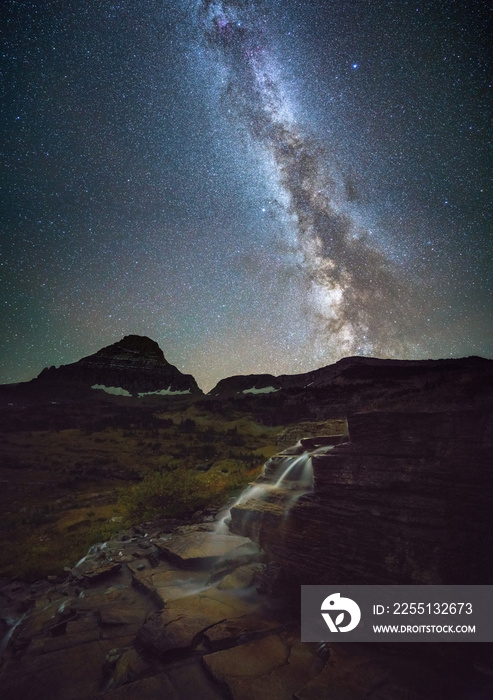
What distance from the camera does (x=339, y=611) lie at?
21.6ft

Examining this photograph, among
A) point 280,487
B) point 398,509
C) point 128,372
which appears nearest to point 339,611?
point 398,509

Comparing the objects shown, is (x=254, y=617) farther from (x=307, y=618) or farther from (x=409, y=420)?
(x=409, y=420)

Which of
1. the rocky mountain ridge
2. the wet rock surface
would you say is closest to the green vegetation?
the wet rock surface

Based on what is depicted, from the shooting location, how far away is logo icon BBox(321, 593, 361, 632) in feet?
21.1

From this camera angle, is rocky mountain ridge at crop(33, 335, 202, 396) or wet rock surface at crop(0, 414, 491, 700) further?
rocky mountain ridge at crop(33, 335, 202, 396)

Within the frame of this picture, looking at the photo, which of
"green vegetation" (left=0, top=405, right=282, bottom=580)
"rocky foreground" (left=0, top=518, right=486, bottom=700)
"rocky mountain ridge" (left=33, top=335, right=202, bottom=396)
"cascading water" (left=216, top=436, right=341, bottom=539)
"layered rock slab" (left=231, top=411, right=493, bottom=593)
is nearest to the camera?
"rocky foreground" (left=0, top=518, right=486, bottom=700)

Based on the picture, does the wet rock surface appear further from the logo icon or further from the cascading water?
the logo icon

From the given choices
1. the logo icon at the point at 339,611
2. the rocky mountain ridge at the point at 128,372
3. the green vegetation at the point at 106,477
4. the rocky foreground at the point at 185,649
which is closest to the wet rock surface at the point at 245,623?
the rocky foreground at the point at 185,649

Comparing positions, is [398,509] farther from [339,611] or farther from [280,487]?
[280,487]

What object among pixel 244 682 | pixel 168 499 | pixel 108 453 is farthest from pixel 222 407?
pixel 244 682

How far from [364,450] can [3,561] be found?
50.9 ft

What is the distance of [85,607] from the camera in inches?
320

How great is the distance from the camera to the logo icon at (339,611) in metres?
6.43

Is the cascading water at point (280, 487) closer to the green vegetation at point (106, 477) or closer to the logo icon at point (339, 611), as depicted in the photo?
the logo icon at point (339, 611)
